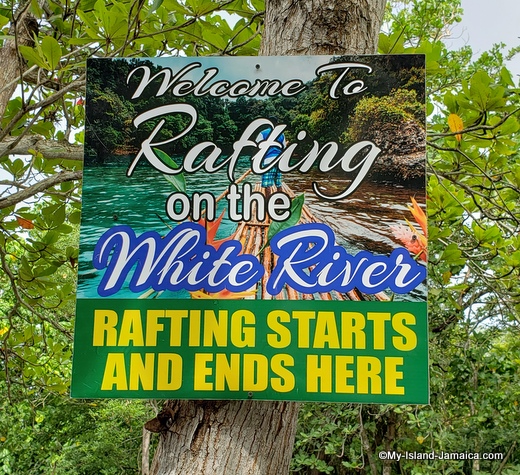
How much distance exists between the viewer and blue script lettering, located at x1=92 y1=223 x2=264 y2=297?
1037mm

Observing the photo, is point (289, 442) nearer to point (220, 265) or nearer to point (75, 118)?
point (220, 265)

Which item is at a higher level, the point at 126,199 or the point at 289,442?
the point at 126,199

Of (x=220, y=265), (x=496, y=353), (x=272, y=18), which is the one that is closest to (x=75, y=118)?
(x=272, y=18)

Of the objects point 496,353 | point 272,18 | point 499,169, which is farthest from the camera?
point 496,353

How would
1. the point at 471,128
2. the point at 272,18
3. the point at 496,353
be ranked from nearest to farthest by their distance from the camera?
1. the point at 272,18
2. the point at 471,128
3. the point at 496,353

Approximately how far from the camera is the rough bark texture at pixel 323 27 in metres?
1.13

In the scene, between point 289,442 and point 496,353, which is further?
point 496,353

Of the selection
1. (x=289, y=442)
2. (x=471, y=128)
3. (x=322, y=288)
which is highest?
(x=471, y=128)

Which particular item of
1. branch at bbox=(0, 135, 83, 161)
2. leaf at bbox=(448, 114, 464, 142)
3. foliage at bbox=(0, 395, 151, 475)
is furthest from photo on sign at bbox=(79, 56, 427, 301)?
foliage at bbox=(0, 395, 151, 475)

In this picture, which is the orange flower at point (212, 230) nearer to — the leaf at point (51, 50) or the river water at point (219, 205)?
the river water at point (219, 205)

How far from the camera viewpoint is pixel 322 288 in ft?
3.37

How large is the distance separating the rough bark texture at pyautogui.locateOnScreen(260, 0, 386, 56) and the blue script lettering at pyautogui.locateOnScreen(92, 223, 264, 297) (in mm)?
448

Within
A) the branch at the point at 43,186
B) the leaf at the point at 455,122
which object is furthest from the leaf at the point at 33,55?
the leaf at the point at 455,122

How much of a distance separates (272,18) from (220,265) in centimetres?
56
